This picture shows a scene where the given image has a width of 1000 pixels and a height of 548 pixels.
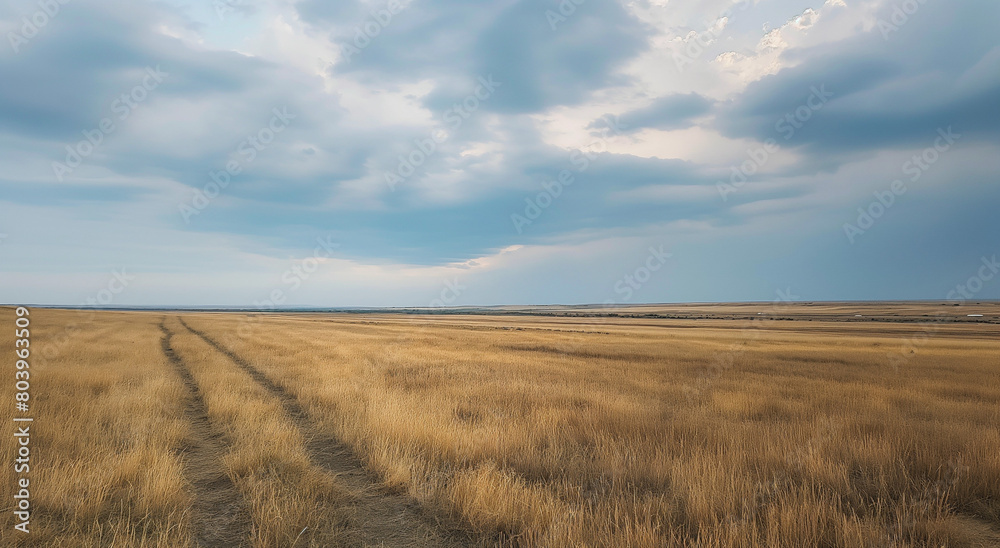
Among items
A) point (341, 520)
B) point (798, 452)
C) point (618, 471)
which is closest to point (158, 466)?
point (341, 520)

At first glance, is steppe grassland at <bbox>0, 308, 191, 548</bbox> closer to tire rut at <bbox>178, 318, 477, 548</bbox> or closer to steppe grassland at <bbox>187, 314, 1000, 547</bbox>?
tire rut at <bbox>178, 318, 477, 548</bbox>

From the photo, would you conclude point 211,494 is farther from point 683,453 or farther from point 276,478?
point 683,453

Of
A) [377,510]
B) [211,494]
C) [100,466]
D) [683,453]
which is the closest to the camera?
[377,510]

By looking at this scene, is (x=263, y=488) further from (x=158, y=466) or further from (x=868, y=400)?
(x=868, y=400)

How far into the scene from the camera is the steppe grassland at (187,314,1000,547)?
15.6 ft

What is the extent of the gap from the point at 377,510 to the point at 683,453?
4.81 meters

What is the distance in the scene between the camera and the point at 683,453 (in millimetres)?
6992

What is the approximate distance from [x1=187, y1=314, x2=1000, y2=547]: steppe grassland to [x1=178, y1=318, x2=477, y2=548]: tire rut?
24cm

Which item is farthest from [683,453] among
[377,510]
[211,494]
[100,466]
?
[100,466]

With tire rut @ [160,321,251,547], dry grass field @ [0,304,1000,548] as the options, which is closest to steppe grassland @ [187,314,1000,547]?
dry grass field @ [0,304,1000,548]

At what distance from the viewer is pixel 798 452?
692 centimetres

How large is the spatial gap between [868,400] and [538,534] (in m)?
12.7

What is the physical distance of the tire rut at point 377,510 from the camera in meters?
4.83

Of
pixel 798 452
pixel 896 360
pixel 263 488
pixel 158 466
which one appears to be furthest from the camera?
pixel 896 360
